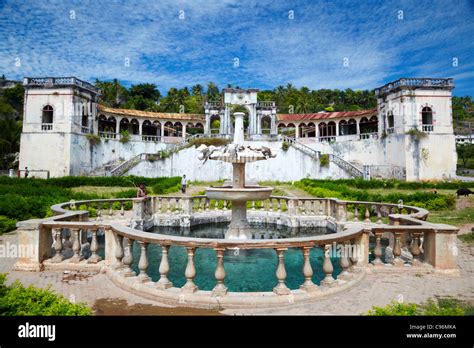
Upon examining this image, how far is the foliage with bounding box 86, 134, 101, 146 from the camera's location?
112ft

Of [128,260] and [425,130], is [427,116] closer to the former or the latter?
[425,130]

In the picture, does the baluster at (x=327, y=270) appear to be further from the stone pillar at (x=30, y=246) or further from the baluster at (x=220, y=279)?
the stone pillar at (x=30, y=246)

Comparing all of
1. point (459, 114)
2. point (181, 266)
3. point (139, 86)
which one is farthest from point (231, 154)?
point (459, 114)

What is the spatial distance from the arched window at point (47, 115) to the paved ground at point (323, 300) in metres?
31.2

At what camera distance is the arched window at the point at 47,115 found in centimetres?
3216

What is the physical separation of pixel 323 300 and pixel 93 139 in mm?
35455

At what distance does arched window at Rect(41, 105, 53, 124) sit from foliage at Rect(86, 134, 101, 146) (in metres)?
4.36

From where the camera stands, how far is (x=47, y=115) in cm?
3325

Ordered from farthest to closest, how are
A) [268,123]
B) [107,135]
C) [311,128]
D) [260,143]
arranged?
[268,123], [311,128], [107,135], [260,143]

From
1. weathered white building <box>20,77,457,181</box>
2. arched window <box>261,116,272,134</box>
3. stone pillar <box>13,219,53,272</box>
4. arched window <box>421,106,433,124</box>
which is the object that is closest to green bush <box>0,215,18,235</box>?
stone pillar <box>13,219,53,272</box>

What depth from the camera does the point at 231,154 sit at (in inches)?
376

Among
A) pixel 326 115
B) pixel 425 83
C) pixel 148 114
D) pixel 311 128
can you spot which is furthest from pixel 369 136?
pixel 148 114
